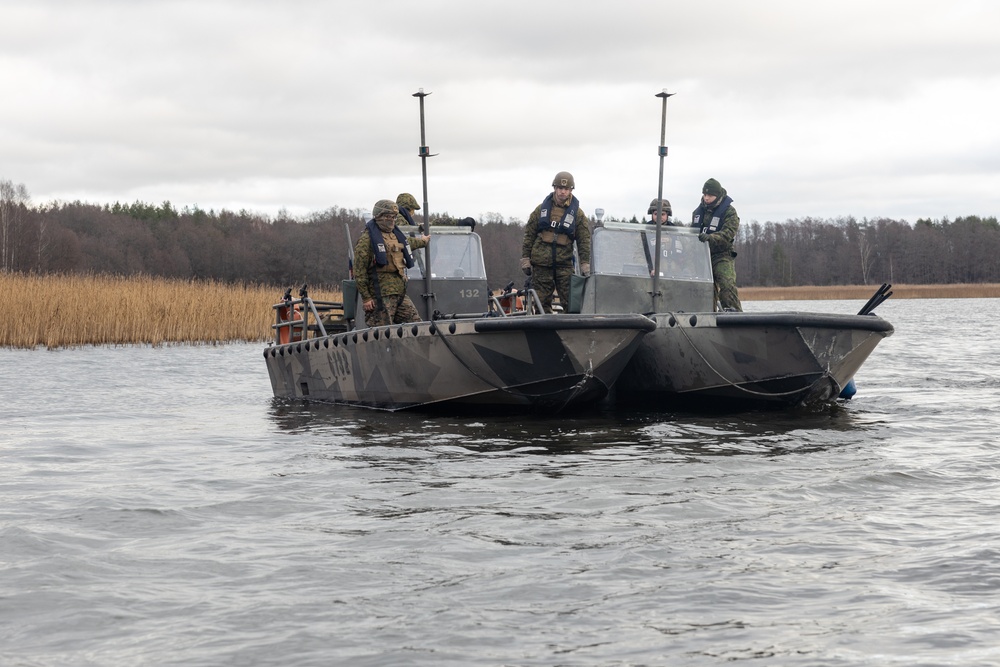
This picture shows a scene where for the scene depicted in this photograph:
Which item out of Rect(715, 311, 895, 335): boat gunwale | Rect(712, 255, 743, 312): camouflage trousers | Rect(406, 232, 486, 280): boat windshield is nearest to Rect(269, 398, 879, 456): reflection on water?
Rect(715, 311, 895, 335): boat gunwale

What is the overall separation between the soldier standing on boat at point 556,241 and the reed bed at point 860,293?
57.2 metres

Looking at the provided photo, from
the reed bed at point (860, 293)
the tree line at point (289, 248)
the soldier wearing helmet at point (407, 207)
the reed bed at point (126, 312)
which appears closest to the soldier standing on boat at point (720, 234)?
the soldier wearing helmet at point (407, 207)

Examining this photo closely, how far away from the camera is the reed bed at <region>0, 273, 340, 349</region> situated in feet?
73.8

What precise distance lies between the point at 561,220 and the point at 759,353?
273 cm

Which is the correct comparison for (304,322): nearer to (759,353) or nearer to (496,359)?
(496,359)

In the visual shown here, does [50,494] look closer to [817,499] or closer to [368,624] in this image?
[368,624]

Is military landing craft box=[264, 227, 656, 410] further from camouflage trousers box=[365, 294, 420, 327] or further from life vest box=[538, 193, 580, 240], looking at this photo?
life vest box=[538, 193, 580, 240]

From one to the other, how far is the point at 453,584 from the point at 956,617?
2032 millimetres

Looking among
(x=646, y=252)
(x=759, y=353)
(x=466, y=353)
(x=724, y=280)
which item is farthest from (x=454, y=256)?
(x=759, y=353)

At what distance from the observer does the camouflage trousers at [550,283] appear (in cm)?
1277

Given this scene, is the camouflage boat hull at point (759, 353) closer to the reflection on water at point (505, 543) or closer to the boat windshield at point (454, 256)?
the reflection on water at point (505, 543)

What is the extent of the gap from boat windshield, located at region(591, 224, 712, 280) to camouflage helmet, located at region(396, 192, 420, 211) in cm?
211

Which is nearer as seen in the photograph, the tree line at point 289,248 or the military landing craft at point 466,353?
the military landing craft at point 466,353

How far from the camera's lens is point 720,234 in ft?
42.2
